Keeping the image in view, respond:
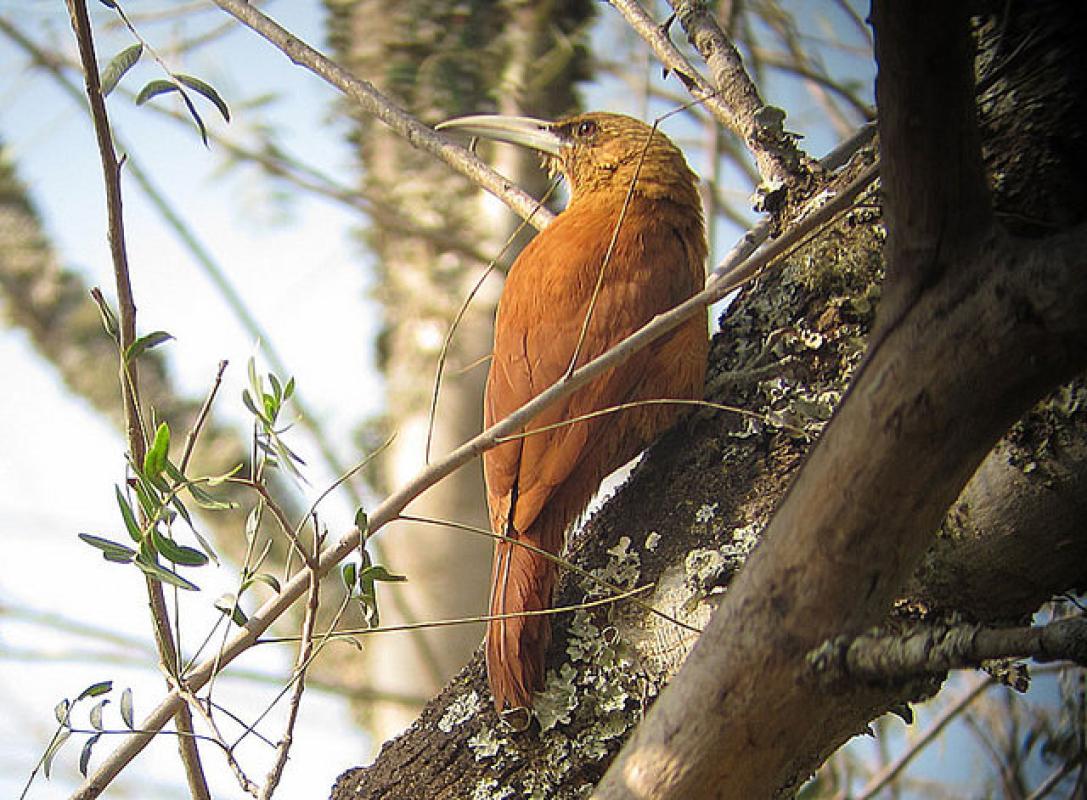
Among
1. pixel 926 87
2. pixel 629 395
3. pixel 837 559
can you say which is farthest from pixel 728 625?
pixel 629 395

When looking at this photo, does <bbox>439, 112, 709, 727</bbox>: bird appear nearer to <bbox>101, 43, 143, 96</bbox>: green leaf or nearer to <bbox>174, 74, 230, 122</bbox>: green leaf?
<bbox>174, 74, 230, 122</bbox>: green leaf

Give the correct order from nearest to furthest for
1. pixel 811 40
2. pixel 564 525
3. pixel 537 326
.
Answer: pixel 564 525, pixel 537 326, pixel 811 40

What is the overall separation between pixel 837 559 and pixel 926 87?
38 centimetres

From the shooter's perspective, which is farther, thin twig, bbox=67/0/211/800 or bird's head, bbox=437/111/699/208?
bird's head, bbox=437/111/699/208

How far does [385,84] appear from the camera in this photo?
334cm

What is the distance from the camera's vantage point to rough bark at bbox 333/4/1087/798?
3.09 ft

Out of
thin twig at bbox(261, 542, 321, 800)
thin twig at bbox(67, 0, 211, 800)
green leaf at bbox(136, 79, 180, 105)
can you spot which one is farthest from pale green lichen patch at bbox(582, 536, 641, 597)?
green leaf at bbox(136, 79, 180, 105)

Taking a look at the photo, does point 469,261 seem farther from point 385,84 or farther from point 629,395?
point 629,395

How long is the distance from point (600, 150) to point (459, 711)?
1.33m

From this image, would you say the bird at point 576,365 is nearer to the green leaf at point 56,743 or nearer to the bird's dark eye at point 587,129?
the bird's dark eye at point 587,129

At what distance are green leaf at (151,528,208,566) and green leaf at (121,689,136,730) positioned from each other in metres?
0.16

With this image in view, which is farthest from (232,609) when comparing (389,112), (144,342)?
(389,112)

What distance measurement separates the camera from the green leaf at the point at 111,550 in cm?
121

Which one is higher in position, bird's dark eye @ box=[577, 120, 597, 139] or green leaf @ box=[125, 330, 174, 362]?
bird's dark eye @ box=[577, 120, 597, 139]
